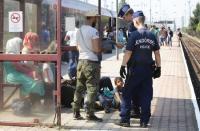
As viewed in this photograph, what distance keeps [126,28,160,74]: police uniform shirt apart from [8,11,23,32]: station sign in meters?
1.77

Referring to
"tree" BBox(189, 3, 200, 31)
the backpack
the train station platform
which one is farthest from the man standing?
"tree" BBox(189, 3, 200, 31)

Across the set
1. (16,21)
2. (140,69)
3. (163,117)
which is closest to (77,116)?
(140,69)

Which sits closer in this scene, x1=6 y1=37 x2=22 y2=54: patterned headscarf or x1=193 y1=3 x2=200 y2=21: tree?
x1=6 y1=37 x2=22 y2=54: patterned headscarf

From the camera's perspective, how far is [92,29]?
28.5ft

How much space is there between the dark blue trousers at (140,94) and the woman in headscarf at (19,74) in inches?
54.2

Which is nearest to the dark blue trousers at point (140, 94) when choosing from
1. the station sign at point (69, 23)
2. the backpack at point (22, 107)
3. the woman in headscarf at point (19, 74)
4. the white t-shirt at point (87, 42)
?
the white t-shirt at point (87, 42)

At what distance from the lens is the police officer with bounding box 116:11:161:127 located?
27.3ft

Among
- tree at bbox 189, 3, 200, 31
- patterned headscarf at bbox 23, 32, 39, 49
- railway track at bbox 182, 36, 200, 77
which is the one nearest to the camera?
patterned headscarf at bbox 23, 32, 39, 49

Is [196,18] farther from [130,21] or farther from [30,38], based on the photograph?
[30,38]

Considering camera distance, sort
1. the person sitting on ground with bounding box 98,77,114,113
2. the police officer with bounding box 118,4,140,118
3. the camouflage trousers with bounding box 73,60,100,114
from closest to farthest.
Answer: the camouflage trousers with bounding box 73,60,100,114 < the police officer with bounding box 118,4,140,118 < the person sitting on ground with bounding box 98,77,114,113

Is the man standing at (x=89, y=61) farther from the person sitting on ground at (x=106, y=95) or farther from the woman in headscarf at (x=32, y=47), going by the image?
the person sitting on ground at (x=106, y=95)

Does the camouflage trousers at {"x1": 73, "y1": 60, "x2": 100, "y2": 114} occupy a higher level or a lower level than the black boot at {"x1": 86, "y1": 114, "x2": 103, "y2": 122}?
higher

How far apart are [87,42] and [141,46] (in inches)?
37.6

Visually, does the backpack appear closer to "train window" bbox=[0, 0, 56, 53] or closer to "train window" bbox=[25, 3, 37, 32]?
"train window" bbox=[0, 0, 56, 53]
